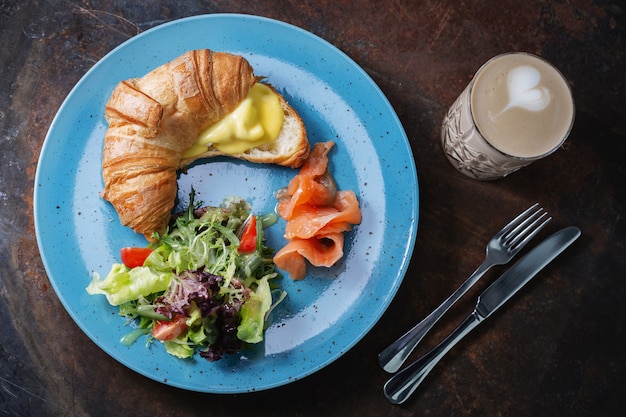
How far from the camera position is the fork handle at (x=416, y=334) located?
9.13 ft

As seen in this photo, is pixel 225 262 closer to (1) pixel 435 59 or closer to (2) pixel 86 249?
(2) pixel 86 249

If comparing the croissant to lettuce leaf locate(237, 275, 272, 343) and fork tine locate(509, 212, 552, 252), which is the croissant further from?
fork tine locate(509, 212, 552, 252)

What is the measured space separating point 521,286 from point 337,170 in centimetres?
107

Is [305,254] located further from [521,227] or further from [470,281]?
[521,227]

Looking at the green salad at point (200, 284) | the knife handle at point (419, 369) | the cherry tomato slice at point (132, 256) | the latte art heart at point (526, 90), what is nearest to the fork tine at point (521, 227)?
the knife handle at point (419, 369)

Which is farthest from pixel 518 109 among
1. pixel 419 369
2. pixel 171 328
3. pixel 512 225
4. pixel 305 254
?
pixel 171 328

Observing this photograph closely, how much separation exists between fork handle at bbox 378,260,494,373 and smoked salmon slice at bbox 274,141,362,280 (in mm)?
541

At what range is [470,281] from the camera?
2.79m

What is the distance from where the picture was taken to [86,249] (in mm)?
2666

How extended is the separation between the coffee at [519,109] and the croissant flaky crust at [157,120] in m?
1.04

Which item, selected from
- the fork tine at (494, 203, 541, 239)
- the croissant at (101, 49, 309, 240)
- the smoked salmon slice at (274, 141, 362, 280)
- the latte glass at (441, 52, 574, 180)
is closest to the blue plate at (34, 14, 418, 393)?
the smoked salmon slice at (274, 141, 362, 280)

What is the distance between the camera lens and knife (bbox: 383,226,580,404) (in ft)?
9.18

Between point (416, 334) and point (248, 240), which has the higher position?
point (248, 240)

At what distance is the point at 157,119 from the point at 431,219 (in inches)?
55.3
